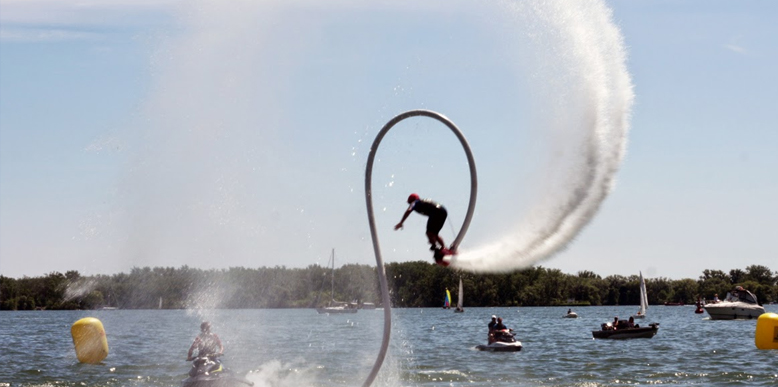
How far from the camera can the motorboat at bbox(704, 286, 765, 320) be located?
391 feet

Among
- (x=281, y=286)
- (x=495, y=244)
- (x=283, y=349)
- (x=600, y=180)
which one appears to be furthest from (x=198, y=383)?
(x=281, y=286)

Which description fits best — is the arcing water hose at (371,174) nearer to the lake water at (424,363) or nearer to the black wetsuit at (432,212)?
the black wetsuit at (432,212)

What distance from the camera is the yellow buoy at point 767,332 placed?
53.6 m

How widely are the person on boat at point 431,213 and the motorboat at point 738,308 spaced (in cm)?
10709

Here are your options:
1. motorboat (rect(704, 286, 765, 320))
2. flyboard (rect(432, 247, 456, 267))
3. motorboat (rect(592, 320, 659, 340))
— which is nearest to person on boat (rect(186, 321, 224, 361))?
flyboard (rect(432, 247, 456, 267))

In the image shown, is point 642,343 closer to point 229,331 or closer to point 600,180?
point 229,331

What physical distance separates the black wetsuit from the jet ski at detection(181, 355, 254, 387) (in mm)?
15598

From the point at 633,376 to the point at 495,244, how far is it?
27.1m

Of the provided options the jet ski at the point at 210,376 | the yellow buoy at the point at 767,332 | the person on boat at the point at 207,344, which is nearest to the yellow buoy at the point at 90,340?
the person on boat at the point at 207,344

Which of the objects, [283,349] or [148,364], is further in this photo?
[283,349]

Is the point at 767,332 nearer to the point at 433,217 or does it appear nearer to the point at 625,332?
the point at 625,332

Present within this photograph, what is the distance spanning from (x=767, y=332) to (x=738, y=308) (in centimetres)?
6967

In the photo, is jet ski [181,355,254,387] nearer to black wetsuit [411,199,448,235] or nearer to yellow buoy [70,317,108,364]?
yellow buoy [70,317,108,364]

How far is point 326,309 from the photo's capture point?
156m
